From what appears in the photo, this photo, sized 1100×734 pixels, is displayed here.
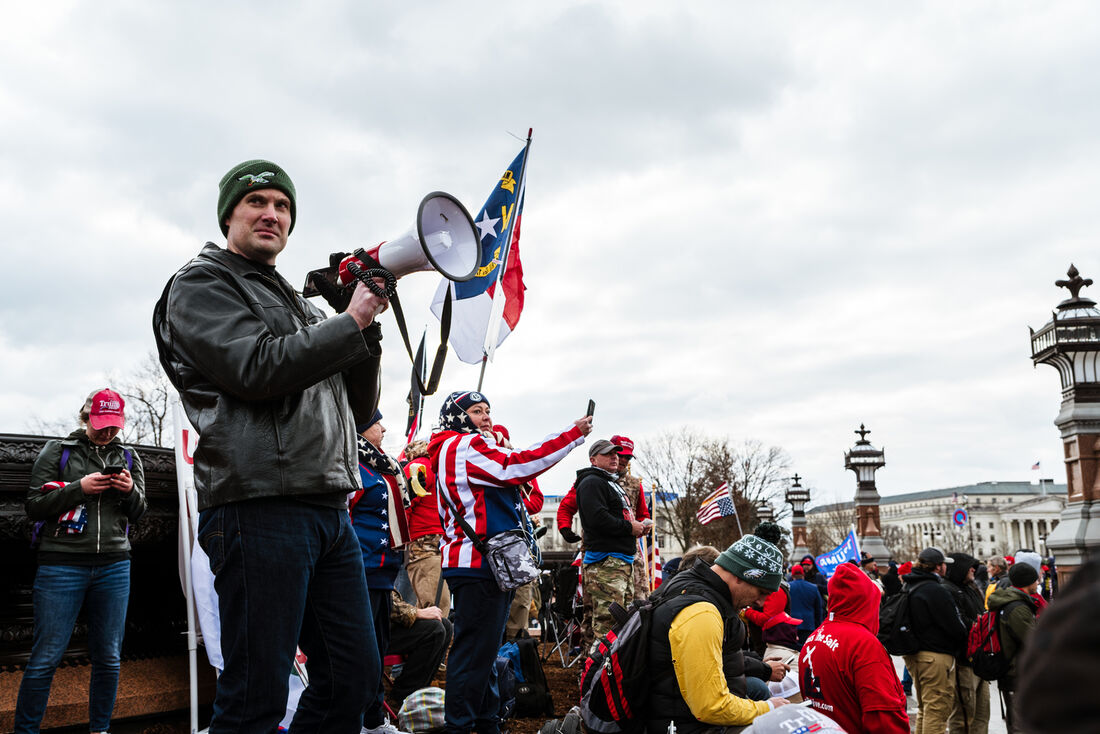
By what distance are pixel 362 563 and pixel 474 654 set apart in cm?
227

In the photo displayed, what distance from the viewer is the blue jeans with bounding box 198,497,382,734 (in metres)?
2.26

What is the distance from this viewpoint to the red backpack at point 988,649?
7117 millimetres

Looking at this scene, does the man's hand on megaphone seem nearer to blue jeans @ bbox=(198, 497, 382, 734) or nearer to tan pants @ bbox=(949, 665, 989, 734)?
blue jeans @ bbox=(198, 497, 382, 734)

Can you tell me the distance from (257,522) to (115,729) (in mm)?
3718

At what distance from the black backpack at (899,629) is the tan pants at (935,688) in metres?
0.12

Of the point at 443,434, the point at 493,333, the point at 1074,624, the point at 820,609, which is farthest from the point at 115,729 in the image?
the point at 820,609

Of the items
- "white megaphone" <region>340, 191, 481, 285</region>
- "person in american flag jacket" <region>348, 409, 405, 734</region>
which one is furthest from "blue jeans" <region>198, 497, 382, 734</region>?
"person in american flag jacket" <region>348, 409, 405, 734</region>

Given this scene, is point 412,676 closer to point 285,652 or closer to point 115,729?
point 115,729

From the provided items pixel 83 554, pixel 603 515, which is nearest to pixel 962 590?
pixel 603 515

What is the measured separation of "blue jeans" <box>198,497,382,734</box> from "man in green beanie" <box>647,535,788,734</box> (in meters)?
1.71

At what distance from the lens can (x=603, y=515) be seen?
762 cm

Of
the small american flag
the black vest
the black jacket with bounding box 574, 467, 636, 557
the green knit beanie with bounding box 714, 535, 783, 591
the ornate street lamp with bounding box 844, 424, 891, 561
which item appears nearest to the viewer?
the black vest

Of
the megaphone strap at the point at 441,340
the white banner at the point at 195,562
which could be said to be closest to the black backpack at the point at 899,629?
the white banner at the point at 195,562

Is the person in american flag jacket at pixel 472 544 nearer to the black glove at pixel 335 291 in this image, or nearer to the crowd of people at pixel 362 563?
the crowd of people at pixel 362 563
